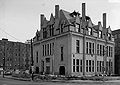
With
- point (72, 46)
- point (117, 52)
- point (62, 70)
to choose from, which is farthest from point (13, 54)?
point (72, 46)

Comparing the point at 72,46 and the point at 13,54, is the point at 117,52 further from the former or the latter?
the point at 13,54

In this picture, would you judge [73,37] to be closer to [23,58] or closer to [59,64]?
[59,64]

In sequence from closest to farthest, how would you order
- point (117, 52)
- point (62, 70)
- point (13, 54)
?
point (62, 70), point (117, 52), point (13, 54)

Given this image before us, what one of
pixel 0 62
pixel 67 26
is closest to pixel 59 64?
pixel 67 26

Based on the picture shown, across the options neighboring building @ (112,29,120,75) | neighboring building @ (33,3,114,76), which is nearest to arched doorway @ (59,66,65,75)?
neighboring building @ (33,3,114,76)

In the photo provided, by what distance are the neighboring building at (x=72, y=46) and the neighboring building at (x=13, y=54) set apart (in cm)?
4331

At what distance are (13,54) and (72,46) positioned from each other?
62942 mm

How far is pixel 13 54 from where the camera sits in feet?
318

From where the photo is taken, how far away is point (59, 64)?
44062 millimetres

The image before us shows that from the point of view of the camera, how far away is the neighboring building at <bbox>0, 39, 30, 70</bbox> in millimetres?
93375

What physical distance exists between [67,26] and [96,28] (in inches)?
510

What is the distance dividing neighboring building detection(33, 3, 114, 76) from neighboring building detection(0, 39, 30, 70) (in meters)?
43.3

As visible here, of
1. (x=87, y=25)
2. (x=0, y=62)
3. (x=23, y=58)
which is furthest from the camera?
(x=23, y=58)

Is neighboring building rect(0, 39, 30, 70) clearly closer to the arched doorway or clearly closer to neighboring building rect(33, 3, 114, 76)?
neighboring building rect(33, 3, 114, 76)
